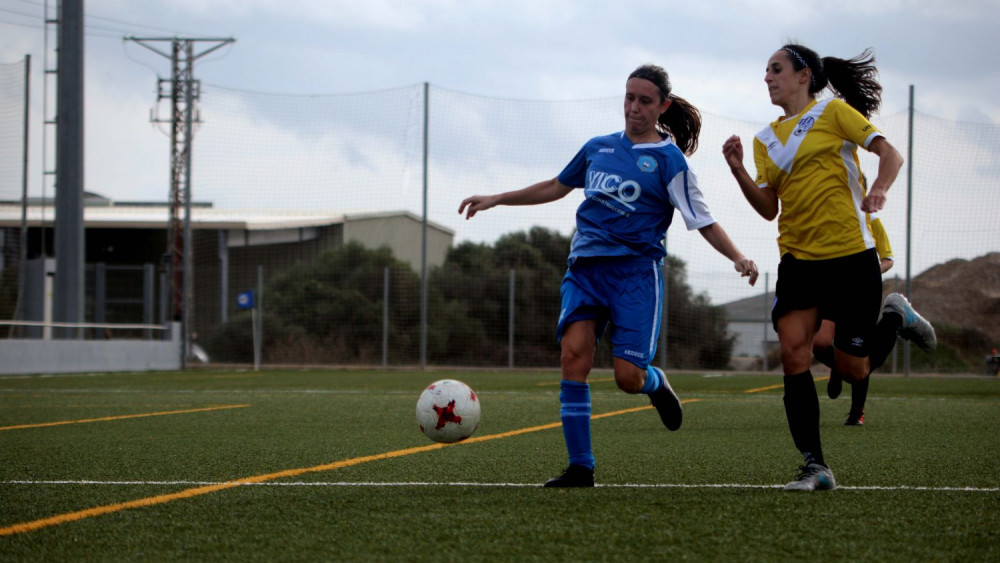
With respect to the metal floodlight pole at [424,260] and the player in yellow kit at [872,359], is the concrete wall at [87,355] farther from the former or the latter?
the player in yellow kit at [872,359]

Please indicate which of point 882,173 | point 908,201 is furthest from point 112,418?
point 908,201

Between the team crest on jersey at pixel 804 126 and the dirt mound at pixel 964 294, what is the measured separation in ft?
48.1

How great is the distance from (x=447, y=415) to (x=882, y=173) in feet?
6.68

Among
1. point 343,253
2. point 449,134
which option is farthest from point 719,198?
point 343,253

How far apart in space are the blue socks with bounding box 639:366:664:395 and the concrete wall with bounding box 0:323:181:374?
14954 millimetres

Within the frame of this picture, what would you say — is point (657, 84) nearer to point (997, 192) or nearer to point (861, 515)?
point (861, 515)

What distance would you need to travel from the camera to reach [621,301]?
4.31 metres

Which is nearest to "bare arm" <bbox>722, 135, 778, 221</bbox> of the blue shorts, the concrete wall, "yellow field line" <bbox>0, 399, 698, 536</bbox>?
the blue shorts

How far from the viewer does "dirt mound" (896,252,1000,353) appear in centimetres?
1794

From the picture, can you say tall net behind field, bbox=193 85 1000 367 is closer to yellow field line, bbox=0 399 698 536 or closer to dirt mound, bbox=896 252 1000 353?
dirt mound, bbox=896 252 1000 353

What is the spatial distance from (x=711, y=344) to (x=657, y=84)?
653 inches

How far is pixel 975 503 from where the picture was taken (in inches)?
141

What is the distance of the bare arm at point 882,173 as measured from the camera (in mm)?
3833

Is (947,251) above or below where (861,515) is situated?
above
